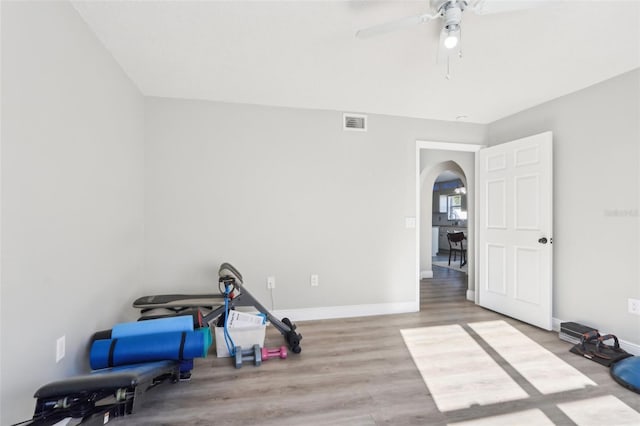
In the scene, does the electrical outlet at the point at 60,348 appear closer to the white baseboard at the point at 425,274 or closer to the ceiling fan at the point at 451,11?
the ceiling fan at the point at 451,11

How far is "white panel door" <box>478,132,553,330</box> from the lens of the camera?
320 centimetres

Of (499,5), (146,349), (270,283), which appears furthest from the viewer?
(270,283)

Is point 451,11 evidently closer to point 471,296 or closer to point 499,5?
point 499,5

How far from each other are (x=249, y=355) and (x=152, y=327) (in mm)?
849

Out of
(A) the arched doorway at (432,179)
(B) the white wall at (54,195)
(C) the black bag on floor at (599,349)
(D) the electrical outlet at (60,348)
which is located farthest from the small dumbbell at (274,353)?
(C) the black bag on floor at (599,349)

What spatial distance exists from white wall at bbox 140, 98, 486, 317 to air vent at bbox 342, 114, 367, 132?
0.07 m

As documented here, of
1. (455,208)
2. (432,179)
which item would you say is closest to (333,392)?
(432,179)

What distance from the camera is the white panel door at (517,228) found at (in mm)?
3199

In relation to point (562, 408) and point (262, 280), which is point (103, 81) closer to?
point (262, 280)

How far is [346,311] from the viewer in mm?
3596

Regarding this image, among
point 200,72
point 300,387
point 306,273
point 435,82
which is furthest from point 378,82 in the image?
point 300,387

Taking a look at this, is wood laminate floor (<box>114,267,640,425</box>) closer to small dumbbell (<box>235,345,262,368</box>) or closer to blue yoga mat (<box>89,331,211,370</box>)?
small dumbbell (<box>235,345,262,368</box>)

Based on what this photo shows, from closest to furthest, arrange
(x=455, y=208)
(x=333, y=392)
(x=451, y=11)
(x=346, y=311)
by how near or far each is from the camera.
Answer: (x=451, y=11) < (x=333, y=392) < (x=346, y=311) < (x=455, y=208)

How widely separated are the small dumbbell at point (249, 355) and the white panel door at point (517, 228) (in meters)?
3.00
